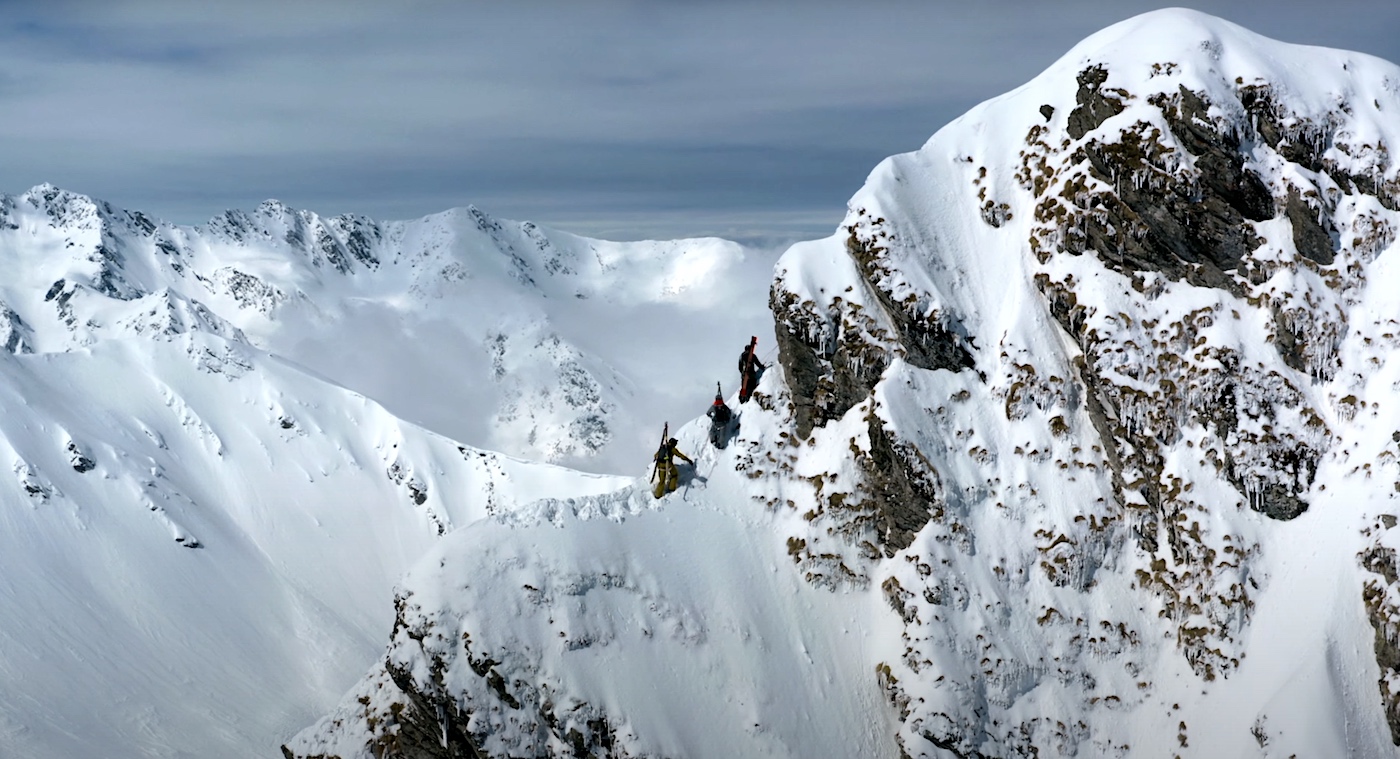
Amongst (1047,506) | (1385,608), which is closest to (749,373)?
(1047,506)

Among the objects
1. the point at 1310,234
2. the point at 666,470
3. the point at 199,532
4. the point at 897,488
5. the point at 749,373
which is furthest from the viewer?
the point at 199,532

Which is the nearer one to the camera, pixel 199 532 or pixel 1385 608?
pixel 1385 608

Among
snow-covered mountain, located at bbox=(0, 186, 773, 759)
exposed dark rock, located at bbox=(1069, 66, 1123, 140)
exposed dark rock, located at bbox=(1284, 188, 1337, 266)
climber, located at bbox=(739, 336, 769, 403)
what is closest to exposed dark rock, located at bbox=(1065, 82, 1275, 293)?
exposed dark rock, located at bbox=(1284, 188, 1337, 266)

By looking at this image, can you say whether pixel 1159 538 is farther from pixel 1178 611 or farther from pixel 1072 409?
pixel 1072 409

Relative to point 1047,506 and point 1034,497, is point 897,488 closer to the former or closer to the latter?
point 1034,497

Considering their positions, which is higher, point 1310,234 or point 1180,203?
point 1180,203

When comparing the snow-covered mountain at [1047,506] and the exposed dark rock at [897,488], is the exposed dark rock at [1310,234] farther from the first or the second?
the exposed dark rock at [897,488]

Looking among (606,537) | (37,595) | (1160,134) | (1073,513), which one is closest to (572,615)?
(606,537)
